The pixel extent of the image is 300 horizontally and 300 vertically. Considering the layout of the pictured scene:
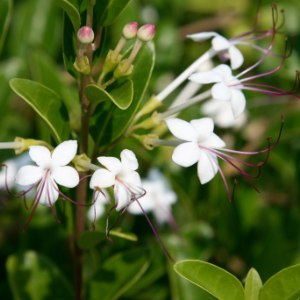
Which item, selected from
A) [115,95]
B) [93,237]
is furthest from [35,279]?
[115,95]

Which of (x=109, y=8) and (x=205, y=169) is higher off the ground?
(x=109, y=8)

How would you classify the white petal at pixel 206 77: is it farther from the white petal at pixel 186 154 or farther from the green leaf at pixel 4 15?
the green leaf at pixel 4 15

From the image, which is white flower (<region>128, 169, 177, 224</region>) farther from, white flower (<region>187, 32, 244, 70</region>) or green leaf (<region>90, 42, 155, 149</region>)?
white flower (<region>187, 32, 244, 70</region>)

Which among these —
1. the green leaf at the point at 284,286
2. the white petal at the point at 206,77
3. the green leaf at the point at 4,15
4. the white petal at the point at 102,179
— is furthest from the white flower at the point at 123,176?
the green leaf at the point at 4,15

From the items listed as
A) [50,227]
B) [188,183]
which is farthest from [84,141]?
[188,183]

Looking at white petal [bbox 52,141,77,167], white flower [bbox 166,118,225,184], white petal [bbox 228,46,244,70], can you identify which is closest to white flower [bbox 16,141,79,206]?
white petal [bbox 52,141,77,167]

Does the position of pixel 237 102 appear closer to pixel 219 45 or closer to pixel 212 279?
pixel 219 45
